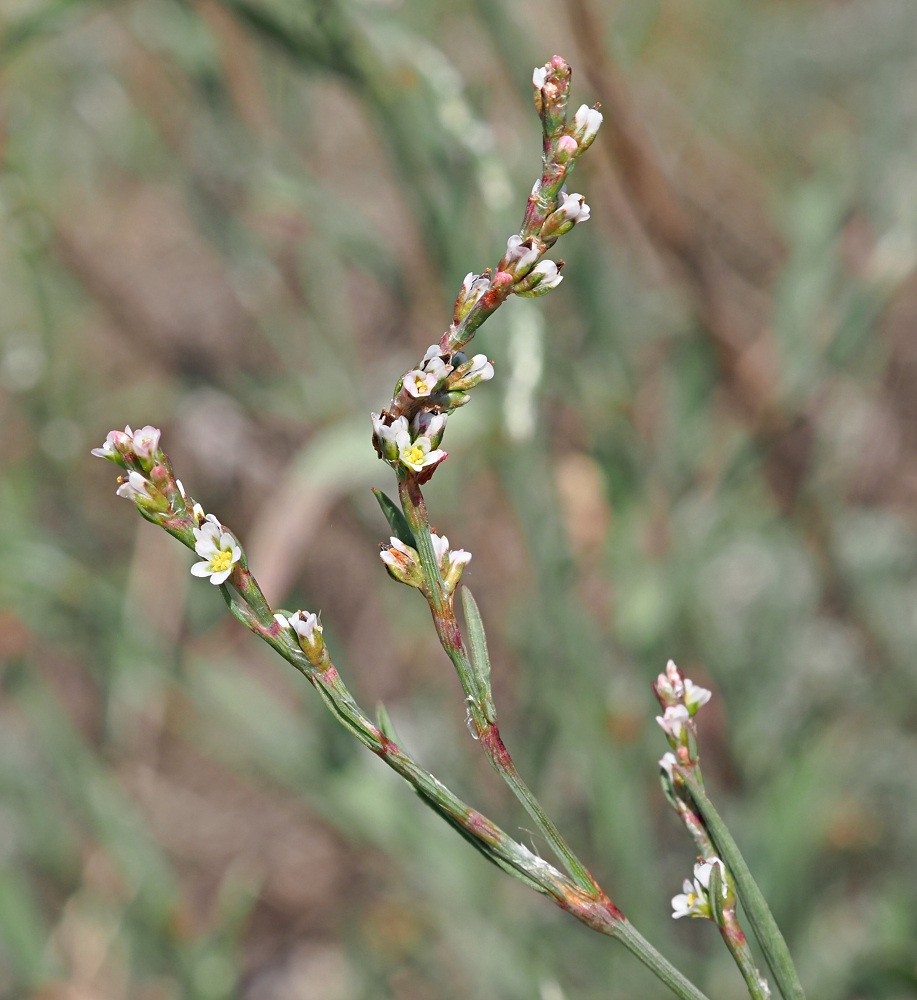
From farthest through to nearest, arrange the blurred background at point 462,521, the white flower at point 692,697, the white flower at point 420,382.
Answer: the blurred background at point 462,521, the white flower at point 692,697, the white flower at point 420,382

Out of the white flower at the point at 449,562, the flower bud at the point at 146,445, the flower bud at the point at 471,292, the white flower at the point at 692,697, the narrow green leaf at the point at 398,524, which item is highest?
the flower bud at the point at 471,292

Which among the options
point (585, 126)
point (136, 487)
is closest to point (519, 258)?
point (585, 126)

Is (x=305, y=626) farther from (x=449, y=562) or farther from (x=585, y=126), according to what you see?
(x=585, y=126)

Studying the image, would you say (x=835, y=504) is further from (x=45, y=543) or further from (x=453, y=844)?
(x=45, y=543)

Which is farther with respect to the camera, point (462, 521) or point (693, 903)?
point (462, 521)

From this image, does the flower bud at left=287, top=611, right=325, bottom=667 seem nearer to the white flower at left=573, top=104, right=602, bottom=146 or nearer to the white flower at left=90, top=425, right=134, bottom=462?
the white flower at left=90, top=425, right=134, bottom=462

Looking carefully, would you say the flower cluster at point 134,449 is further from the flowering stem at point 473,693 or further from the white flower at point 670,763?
the white flower at point 670,763

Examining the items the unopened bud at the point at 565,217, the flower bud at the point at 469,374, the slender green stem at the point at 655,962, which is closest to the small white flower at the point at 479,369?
the flower bud at the point at 469,374
